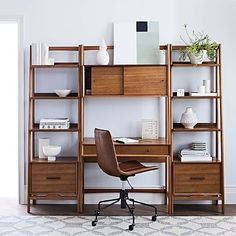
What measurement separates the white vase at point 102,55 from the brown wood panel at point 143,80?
24cm

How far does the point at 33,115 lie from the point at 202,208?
2.18m

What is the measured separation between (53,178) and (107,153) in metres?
0.81

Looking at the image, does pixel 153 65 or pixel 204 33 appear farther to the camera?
pixel 204 33

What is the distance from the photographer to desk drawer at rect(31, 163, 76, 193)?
14.5 ft

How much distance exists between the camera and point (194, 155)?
4445 mm

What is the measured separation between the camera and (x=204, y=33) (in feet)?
15.6

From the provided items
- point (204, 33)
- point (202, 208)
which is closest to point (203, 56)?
point (204, 33)

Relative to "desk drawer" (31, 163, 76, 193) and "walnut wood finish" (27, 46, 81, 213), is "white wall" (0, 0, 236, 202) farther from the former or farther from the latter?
"desk drawer" (31, 163, 76, 193)

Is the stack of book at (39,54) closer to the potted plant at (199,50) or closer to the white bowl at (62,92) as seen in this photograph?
the white bowl at (62,92)

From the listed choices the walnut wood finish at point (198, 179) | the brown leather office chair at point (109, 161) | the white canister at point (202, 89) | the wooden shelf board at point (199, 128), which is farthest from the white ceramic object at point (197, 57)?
the brown leather office chair at point (109, 161)

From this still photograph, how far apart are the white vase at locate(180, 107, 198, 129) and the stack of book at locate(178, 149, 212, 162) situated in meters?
0.27

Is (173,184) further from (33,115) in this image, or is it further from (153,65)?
(33,115)

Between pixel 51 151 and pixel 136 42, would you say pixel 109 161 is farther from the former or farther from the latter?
pixel 136 42

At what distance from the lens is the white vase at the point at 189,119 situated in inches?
176
